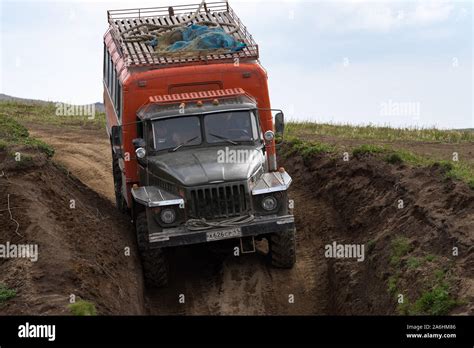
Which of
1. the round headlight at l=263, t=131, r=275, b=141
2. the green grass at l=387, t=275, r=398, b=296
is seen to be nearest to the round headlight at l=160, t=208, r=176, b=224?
the round headlight at l=263, t=131, r=275, b=141

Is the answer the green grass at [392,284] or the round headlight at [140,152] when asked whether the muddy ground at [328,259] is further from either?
the round headlight at [140,152]

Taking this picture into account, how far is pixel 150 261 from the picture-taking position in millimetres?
17469

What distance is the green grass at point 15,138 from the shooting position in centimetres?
2182

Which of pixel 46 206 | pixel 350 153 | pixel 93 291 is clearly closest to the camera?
pixel 93 291

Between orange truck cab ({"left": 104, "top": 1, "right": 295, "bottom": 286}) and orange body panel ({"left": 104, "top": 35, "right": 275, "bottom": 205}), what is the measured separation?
0.06 feet

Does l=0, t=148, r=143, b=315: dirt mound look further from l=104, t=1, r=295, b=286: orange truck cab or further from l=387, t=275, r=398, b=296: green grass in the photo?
l=387, t=275, r=398, b=296: green grass

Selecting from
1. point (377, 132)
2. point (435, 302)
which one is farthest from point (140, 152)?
point (377, 132)

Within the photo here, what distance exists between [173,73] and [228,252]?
10.6 ft

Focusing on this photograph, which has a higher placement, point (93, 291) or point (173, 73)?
point (173, 73)

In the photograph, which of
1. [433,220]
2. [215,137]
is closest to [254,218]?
[215,137]

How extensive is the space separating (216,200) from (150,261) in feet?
5.03
